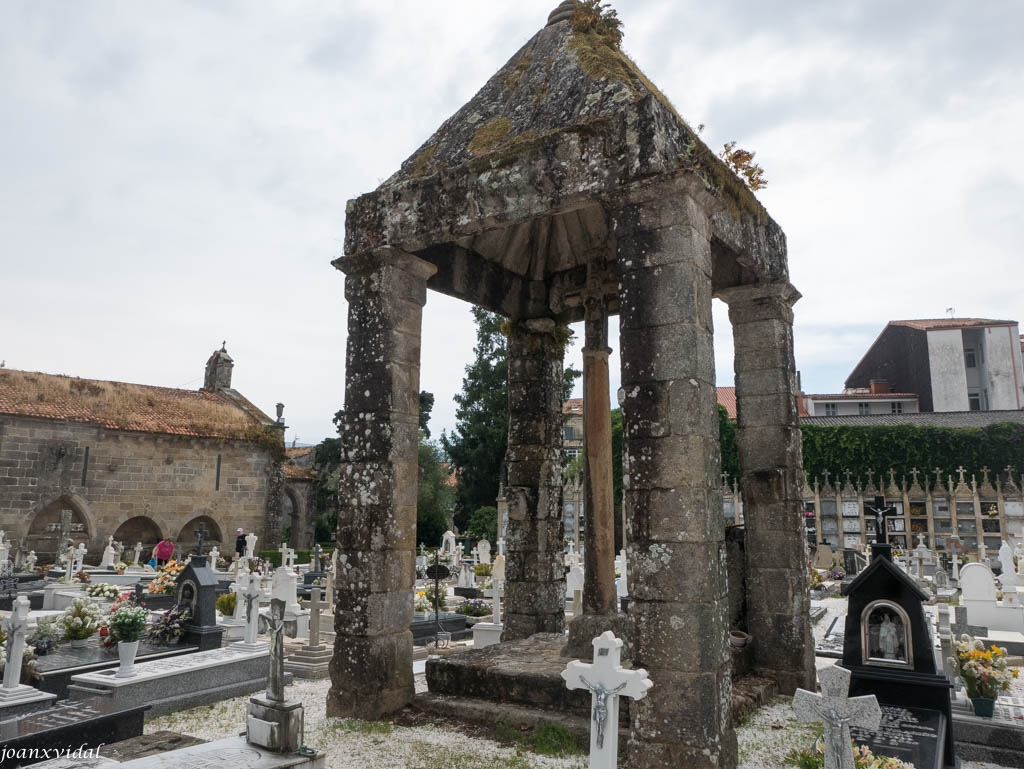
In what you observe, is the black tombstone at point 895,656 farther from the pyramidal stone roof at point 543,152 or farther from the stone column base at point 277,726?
the stone column base at point 277,726

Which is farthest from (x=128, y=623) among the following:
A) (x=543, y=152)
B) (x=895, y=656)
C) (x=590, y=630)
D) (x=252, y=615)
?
(x=895, y=656)

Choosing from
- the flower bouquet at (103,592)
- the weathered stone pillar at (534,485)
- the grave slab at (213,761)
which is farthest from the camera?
the flower bouquet at (103,592)

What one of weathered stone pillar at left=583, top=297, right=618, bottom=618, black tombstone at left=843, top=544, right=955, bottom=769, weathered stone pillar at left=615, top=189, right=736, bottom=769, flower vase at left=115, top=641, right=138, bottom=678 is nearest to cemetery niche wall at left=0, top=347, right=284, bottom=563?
flower vase at left=115, top=641, right=138, bottom=678

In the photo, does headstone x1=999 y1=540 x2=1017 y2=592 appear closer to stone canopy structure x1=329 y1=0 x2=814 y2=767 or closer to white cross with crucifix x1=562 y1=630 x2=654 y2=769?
stone canopy structure x1=329 y1=0 x2=814 y2=767

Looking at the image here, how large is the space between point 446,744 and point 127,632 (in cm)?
468

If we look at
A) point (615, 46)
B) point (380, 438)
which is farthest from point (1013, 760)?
point (615, 46)

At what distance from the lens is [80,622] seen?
9.86 metres

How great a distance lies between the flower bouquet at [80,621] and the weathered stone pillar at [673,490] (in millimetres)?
8315

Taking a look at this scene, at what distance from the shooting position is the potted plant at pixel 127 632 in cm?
790

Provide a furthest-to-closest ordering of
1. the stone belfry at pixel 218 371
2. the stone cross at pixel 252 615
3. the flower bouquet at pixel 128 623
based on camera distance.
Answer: the stone belfry at pixel 218 371
the stone cross at pixel 252 615
the flower bouquet at pixel 128 623

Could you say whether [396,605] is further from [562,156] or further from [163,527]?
[163,527]

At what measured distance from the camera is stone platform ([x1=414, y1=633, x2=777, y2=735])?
6.12 meters

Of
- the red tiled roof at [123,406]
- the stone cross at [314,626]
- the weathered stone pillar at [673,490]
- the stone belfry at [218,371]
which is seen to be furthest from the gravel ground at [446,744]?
the stone belfry at [218,371]

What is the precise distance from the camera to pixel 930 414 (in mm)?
35875
